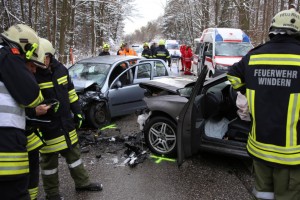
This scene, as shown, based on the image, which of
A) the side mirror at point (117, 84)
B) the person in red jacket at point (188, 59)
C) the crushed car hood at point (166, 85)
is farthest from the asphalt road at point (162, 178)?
the person in red jacket at point (188, 59)

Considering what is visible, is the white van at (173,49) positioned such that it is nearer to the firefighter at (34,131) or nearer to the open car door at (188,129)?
the open car door at (188,129)

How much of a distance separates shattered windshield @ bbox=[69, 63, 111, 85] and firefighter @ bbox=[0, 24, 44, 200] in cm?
478

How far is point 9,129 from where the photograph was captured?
2.33 metres

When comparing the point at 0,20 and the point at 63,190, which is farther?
the point at 0,20

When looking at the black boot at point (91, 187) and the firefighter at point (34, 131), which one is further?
the black boot at point (91, 187)

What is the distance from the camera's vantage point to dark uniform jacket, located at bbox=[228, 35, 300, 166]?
239 cm

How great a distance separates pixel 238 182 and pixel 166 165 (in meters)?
1.10

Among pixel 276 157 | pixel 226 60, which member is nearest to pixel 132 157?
pixel 276 157

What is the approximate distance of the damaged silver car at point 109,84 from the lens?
265 inches

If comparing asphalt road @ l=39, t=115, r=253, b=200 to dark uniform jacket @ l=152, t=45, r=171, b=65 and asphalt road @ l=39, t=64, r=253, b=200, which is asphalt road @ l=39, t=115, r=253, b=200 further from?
dark uniform jacket @ l=152, t=45, r=171, b=65

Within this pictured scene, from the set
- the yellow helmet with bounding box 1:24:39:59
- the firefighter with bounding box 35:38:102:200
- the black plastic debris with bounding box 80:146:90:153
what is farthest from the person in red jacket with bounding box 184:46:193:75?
the yellow helmet with bounding box 1:24:39:59

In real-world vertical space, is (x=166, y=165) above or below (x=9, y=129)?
below

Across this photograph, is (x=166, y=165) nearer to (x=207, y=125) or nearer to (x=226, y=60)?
(x=207, y=125)

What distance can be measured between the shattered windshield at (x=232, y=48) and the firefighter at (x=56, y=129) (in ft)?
31.6
